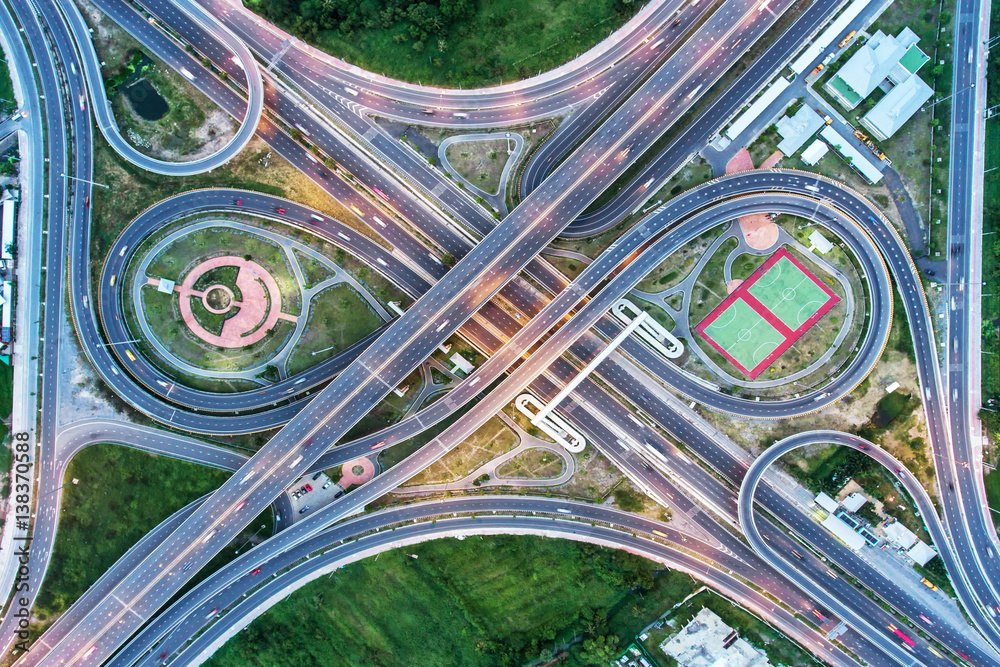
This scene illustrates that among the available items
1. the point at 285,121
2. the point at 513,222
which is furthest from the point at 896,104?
the point at 285,121

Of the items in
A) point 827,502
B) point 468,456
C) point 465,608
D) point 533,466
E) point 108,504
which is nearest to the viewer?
point 108,504

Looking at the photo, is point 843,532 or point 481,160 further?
point 481,160

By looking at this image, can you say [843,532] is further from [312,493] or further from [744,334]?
[312,493]

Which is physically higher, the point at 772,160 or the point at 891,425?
the point at 772,160

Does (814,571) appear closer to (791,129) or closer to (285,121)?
(791,129)

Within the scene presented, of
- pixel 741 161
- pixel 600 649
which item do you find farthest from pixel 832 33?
pixel 600 649

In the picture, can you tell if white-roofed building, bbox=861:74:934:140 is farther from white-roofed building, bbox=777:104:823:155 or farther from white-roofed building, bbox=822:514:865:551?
white-roofed building, bbox=822:514:865:551

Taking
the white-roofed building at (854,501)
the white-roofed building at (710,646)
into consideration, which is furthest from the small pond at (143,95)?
the white-roofed building at (854,501)
